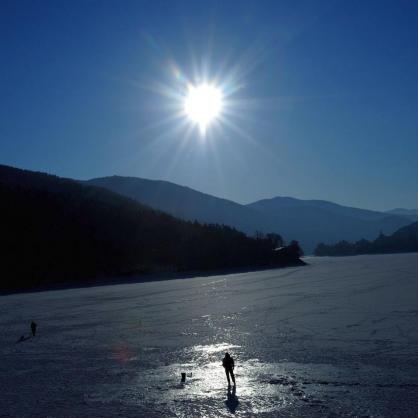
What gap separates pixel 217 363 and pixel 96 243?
412ft

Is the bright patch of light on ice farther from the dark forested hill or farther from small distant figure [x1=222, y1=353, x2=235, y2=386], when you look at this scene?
the dark forested hill

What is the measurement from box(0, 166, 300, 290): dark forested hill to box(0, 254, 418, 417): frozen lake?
82343 mm

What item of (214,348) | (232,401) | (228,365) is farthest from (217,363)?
(232,401)

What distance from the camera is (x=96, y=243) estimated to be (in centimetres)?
14412

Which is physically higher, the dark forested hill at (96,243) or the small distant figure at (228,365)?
the dark forested hill at (96,243)

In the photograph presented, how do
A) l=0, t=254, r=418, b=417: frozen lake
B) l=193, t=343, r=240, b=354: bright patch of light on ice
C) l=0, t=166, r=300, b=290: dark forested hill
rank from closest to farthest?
l=0, t=254, r=418, b=417: frozen lake
l=193, t=343, r=240, b=354: bright patch of light on ice
l=0, t=166, r=300, b=290: dark forested hill

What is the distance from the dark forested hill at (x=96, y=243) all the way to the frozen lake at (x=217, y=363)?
3242 inches

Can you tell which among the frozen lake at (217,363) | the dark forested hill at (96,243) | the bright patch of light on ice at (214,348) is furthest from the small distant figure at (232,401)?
the dark forested hill at (96,243)

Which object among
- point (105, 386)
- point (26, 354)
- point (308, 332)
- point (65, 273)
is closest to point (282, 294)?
point (308, 332)

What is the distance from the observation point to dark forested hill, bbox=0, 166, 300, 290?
12231cm

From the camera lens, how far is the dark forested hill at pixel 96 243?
122 meters

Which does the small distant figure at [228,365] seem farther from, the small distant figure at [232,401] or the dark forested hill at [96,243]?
the dark forested hill at [96,243]

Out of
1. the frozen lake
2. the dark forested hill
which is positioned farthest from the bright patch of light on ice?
the dark forested hill

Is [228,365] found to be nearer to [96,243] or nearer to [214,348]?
[214,348]
